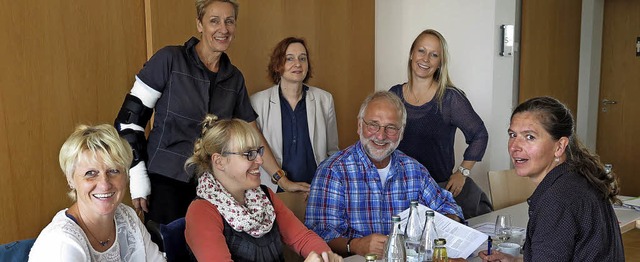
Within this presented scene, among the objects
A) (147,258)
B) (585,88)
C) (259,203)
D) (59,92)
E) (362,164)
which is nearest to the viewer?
(147,258)

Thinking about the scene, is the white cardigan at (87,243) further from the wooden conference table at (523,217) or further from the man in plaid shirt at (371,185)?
the wooden conference table at (523,217)

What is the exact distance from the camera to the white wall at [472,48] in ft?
14.2

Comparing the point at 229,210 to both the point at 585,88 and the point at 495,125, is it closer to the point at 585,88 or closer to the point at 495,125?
the point at 495,125

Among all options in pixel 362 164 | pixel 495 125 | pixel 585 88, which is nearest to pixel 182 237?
pixel 362 164

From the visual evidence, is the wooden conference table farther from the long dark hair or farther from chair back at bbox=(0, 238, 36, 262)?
chair back at bbox=(0, 238, 36, 262)

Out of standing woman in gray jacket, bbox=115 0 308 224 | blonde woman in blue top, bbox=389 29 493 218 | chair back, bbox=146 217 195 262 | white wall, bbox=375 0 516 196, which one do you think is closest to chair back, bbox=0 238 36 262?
chair back, bbox=146 217 195 262

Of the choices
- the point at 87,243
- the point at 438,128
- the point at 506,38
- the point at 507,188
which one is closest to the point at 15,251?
the point at 87,243

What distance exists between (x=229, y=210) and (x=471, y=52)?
303 cm

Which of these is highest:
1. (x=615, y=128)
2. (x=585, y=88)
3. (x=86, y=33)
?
(x=86, y=33)

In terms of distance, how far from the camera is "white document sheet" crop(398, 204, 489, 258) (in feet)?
6.47

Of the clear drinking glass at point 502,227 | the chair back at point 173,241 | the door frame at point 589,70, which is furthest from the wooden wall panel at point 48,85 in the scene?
the door frame at point 589,70

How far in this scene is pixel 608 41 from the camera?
6.37 m

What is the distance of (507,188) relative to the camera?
3186mm

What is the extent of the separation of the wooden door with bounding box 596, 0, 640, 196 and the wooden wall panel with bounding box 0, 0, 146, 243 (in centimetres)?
539
